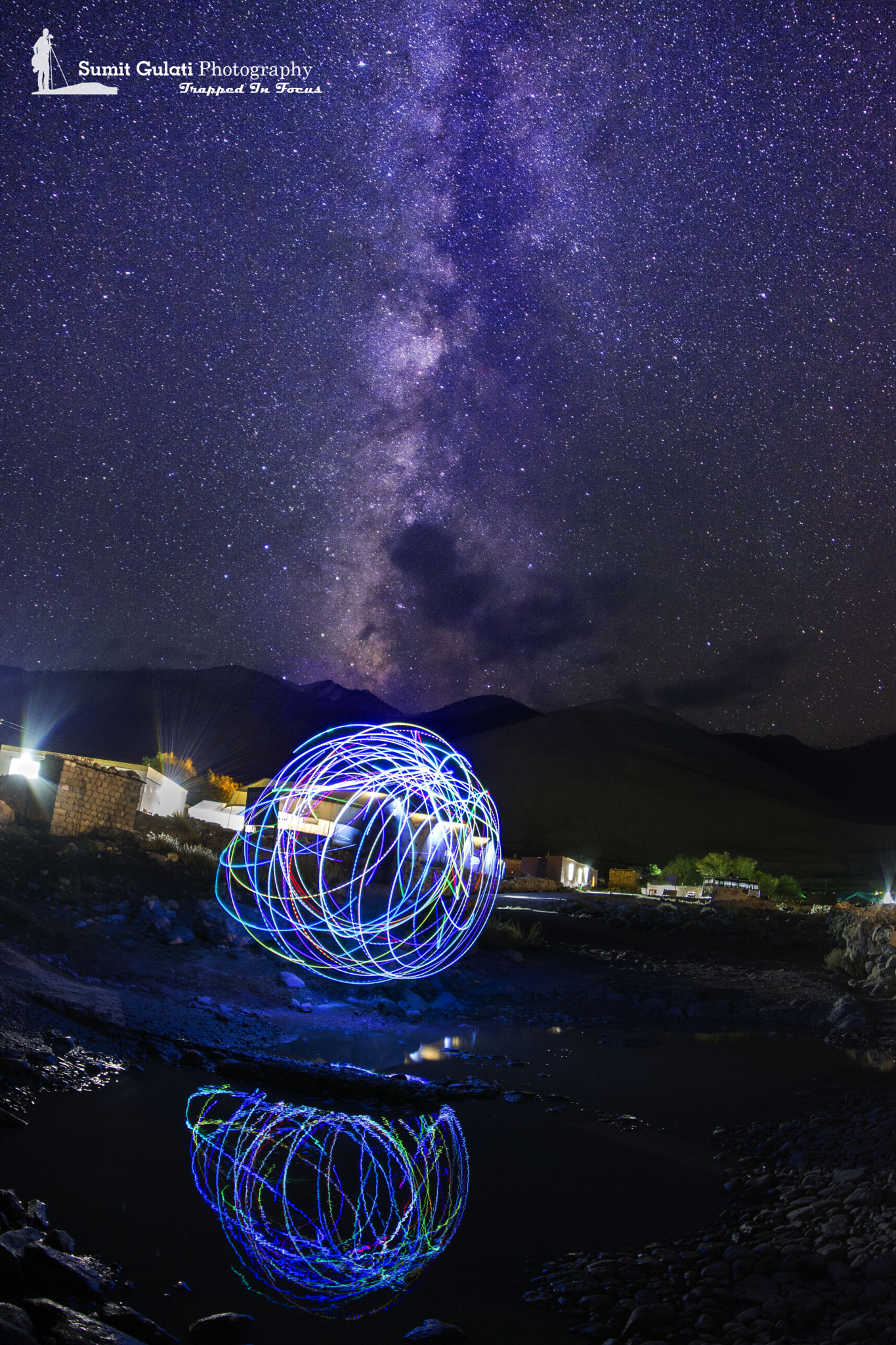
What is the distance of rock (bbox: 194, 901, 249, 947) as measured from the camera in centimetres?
1058

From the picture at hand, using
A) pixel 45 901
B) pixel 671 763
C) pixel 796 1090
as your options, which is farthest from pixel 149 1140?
pixel 671 763

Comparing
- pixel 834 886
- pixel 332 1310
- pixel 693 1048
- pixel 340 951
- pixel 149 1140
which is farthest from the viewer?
pixel 834 886

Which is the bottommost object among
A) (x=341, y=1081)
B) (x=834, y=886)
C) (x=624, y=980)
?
(x=834, y=886)

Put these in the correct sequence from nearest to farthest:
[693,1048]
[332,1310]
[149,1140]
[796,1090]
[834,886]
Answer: [332,1310] → [149,1140] → [796,1090] → [693,1048] → [834,886]

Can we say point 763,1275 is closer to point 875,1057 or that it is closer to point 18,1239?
point 18,1239

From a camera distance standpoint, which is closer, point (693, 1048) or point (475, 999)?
point (693, 1048)

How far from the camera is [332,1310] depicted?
A: 3.21m

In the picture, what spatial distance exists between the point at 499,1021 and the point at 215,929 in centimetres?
396

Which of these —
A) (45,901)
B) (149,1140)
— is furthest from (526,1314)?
(45,901)

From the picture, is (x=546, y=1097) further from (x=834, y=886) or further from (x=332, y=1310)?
(x=834, y=886)

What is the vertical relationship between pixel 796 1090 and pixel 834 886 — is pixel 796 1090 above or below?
above

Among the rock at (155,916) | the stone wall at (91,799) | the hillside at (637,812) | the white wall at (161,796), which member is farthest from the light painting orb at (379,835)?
the hillside at (637,812)

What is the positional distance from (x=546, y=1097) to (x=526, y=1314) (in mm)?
3328

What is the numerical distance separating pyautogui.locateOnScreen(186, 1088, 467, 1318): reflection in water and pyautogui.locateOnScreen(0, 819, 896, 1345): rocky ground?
0.53 meters
